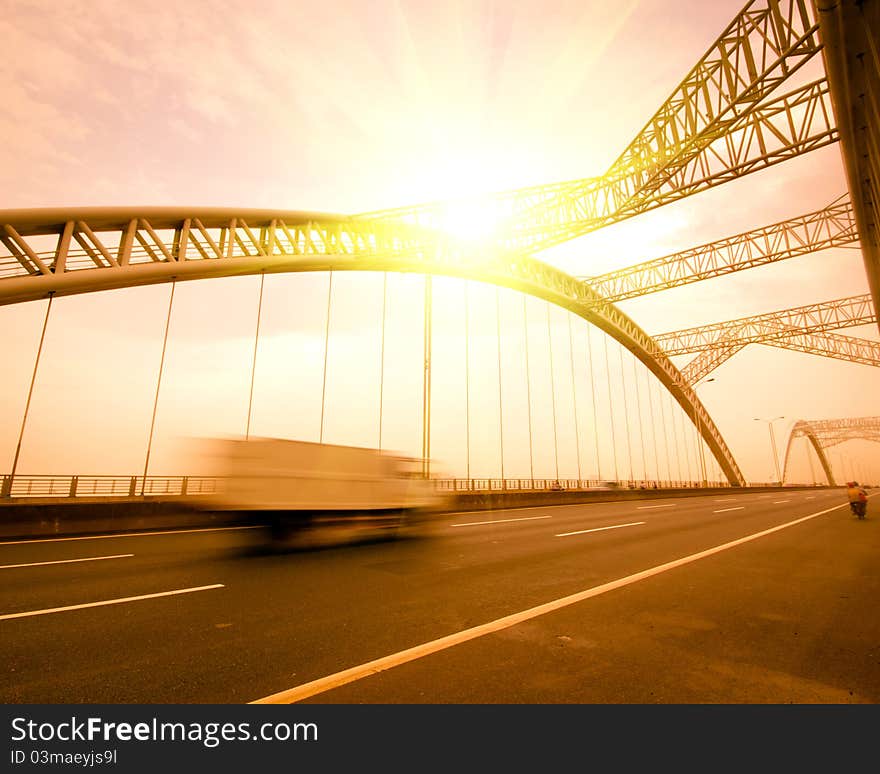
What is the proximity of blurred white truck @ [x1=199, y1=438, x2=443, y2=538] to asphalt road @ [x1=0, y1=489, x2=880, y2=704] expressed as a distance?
3.01 ft

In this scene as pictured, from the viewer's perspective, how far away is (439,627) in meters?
4.20

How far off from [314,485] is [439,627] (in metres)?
4.99

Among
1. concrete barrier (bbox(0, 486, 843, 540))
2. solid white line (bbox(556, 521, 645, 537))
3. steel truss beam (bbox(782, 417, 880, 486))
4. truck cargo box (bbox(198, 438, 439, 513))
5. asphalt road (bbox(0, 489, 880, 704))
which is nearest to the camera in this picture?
asphalt road (bbox(0, 489, 880, 704))

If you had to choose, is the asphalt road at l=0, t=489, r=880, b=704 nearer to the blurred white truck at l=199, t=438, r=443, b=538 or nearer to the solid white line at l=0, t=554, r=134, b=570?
the solid white line at l=0, t=554, r=134, b=570

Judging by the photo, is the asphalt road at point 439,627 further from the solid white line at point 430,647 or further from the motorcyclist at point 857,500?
the motorcyclist at point 857,500

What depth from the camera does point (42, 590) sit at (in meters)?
5.50

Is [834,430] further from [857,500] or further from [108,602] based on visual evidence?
[108,602]

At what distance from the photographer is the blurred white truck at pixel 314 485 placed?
784 centimetres

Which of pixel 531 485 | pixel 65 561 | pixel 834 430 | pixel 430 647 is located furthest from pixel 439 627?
pixel 834 430

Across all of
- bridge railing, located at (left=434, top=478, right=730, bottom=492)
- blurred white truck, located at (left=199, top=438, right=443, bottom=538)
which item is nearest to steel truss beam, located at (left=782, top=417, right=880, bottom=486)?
bridge railing, located at (left=434, top=478, right=730, bottom=492)

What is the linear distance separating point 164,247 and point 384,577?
19863 mm

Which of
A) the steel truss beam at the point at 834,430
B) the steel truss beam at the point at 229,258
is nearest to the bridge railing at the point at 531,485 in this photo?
the steel truss beam at the point at 229,258

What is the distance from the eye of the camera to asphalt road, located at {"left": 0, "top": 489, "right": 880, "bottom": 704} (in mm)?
2949
